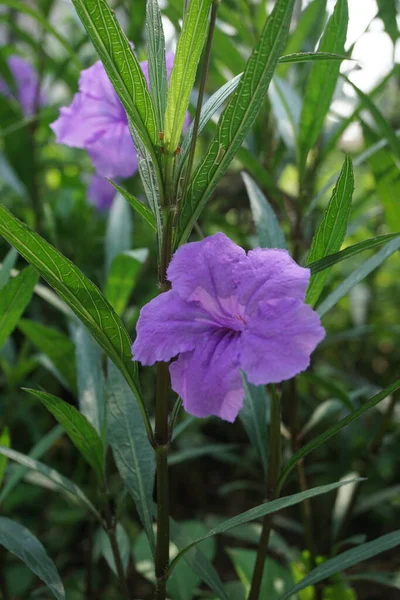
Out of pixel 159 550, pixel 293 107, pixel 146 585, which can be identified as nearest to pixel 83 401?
pixel 159 550

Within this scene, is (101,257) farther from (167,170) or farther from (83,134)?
(167,170)

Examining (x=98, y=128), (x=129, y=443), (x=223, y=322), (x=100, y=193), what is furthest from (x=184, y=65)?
(x=100, y=193)

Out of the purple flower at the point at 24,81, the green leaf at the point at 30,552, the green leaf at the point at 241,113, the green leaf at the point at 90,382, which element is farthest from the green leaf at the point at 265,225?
the purple flower at the point at 24,81

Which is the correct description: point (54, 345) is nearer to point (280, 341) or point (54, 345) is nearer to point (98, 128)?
point (98, 128)

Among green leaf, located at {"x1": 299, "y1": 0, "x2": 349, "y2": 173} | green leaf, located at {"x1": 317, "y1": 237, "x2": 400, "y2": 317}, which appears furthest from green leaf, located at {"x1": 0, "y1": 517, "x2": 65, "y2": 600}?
green leaf, located at {"x1": 299, "y1": 0, "x2": 349, "y2": 173}

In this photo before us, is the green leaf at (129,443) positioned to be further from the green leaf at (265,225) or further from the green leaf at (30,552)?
the green leaf at (265,225)

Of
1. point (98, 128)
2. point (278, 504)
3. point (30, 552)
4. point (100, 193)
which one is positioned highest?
point (100, 193)
